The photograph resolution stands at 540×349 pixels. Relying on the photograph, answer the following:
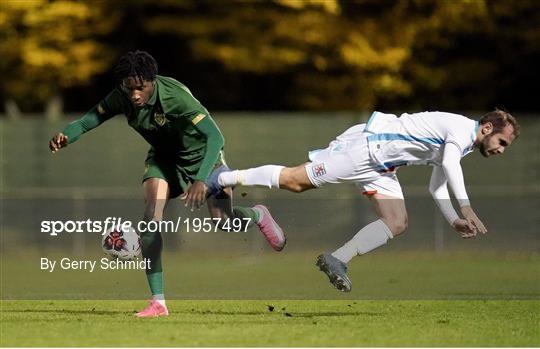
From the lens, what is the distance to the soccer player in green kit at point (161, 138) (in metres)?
12.8

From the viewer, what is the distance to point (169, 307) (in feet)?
47.5

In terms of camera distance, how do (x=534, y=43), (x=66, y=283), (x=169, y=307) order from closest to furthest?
(x=169, y=307) < (x=66, y=283) < (x=534, y=43)

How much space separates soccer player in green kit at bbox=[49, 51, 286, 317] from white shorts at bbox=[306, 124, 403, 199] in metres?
0.90

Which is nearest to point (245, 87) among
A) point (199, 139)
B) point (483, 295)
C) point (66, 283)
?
point (66, 283)

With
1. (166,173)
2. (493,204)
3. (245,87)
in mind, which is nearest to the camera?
(166,173)

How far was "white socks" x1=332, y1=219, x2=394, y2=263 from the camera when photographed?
1277cm

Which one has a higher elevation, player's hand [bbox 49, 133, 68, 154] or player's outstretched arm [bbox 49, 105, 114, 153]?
player's outstretched arm [bbox 49, 105, 114, 153]

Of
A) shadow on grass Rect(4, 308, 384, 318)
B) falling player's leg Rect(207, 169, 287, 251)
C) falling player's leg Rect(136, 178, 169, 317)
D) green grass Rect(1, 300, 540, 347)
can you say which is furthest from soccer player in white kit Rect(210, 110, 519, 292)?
shadow on grass Rect(4, 308, 384, 318)

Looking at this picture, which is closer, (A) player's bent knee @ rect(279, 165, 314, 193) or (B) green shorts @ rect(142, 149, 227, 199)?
(A) player's bent knee @ rect(279, 165, 314, 193)

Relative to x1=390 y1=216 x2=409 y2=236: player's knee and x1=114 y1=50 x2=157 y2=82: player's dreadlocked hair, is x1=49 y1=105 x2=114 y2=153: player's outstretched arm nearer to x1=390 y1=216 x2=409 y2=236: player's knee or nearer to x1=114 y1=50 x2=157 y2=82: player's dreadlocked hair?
x1=114 y1=50 x2=157 y2=82: player's dreadlocked hair

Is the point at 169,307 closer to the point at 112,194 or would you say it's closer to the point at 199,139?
the point at 199,139

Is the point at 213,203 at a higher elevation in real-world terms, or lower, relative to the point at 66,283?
higher

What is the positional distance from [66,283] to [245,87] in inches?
517

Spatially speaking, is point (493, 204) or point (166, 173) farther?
point (493, 204)
